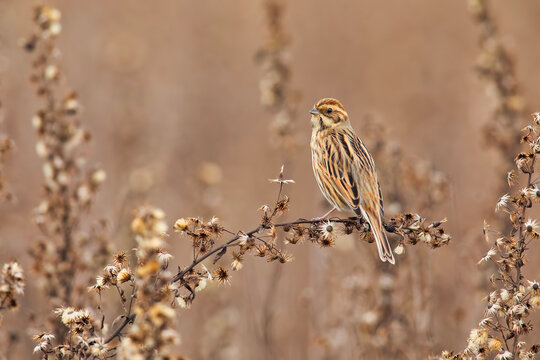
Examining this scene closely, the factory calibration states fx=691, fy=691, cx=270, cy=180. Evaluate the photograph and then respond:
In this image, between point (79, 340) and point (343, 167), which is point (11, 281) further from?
point (343, 167)

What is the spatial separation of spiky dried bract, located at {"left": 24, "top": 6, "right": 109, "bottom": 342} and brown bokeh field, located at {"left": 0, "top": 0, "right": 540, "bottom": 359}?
0.26 metres

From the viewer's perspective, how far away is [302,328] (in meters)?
6.73

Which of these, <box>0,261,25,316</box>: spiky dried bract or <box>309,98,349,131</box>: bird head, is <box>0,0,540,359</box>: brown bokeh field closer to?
<box>309,98,349,131</box>: bird head

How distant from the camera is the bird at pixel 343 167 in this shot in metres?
4.97

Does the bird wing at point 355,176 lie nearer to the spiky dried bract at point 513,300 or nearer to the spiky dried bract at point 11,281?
the spiky dried bract at point 513,300

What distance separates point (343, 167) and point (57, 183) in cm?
213

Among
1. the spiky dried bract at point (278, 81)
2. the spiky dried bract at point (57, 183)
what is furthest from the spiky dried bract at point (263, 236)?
the spiky dried bract at point (278, 81)

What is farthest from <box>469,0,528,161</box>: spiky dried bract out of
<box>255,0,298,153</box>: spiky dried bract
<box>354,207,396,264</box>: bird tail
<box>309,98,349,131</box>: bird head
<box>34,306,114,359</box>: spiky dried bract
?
<box>34,306,114,359</box>: spiky dried bract

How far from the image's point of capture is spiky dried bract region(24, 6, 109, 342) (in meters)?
4.87

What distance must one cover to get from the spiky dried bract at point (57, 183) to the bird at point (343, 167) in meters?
1.72

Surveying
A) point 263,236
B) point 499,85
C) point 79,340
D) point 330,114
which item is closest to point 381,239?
point 263,236

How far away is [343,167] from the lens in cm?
534

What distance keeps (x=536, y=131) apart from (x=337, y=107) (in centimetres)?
289

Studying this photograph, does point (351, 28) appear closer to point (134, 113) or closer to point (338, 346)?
point (134, 113)
